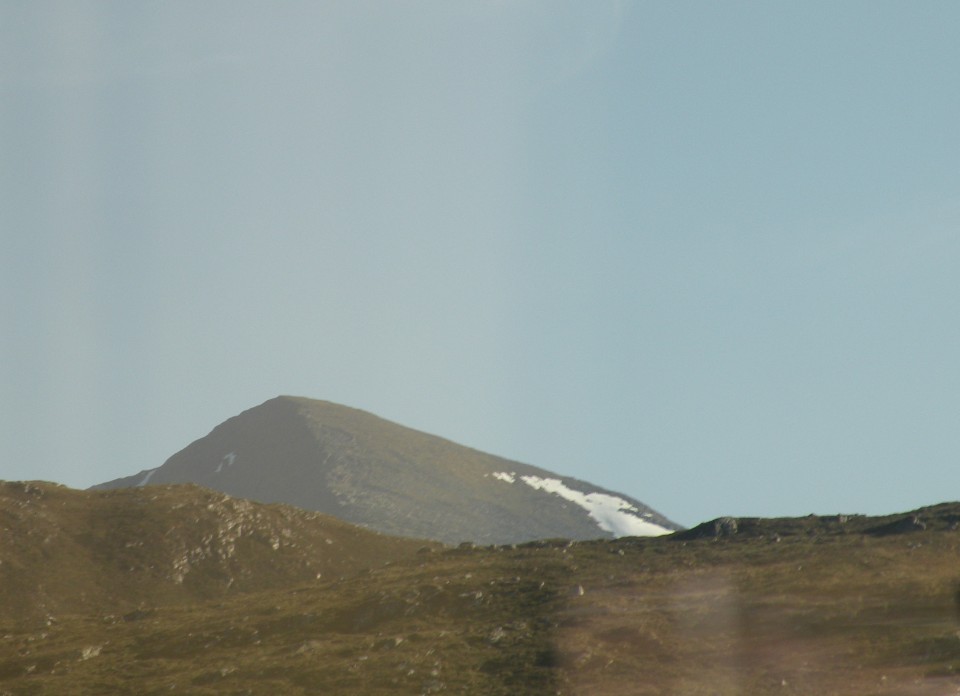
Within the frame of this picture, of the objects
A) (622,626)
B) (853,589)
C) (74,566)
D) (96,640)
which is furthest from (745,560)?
(74,566)

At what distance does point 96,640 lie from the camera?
85.9 m

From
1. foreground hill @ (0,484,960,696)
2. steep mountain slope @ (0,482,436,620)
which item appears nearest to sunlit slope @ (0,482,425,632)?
steep mountain slope @ (0,482,436,620)

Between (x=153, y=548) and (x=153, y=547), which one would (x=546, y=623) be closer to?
(x=153, y=548)

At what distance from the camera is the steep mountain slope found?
112 m

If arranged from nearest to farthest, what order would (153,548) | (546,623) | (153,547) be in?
(546,623), (153,548), (153,547)

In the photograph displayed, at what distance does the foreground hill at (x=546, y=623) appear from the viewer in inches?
2564

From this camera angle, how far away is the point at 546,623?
253ft

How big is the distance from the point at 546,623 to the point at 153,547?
5969 centimetres

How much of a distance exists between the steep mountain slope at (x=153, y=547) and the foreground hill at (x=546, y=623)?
55 centimetres

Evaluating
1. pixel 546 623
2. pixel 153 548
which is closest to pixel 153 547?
pixel 153 548

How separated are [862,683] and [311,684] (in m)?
30.9

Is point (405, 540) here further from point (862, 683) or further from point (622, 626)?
point (862, 683)

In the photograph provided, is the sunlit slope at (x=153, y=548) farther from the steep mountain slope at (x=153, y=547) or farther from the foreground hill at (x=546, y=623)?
the foreground hill at (x=546, y=623)

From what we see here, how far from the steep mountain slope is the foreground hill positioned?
21.7 inches
